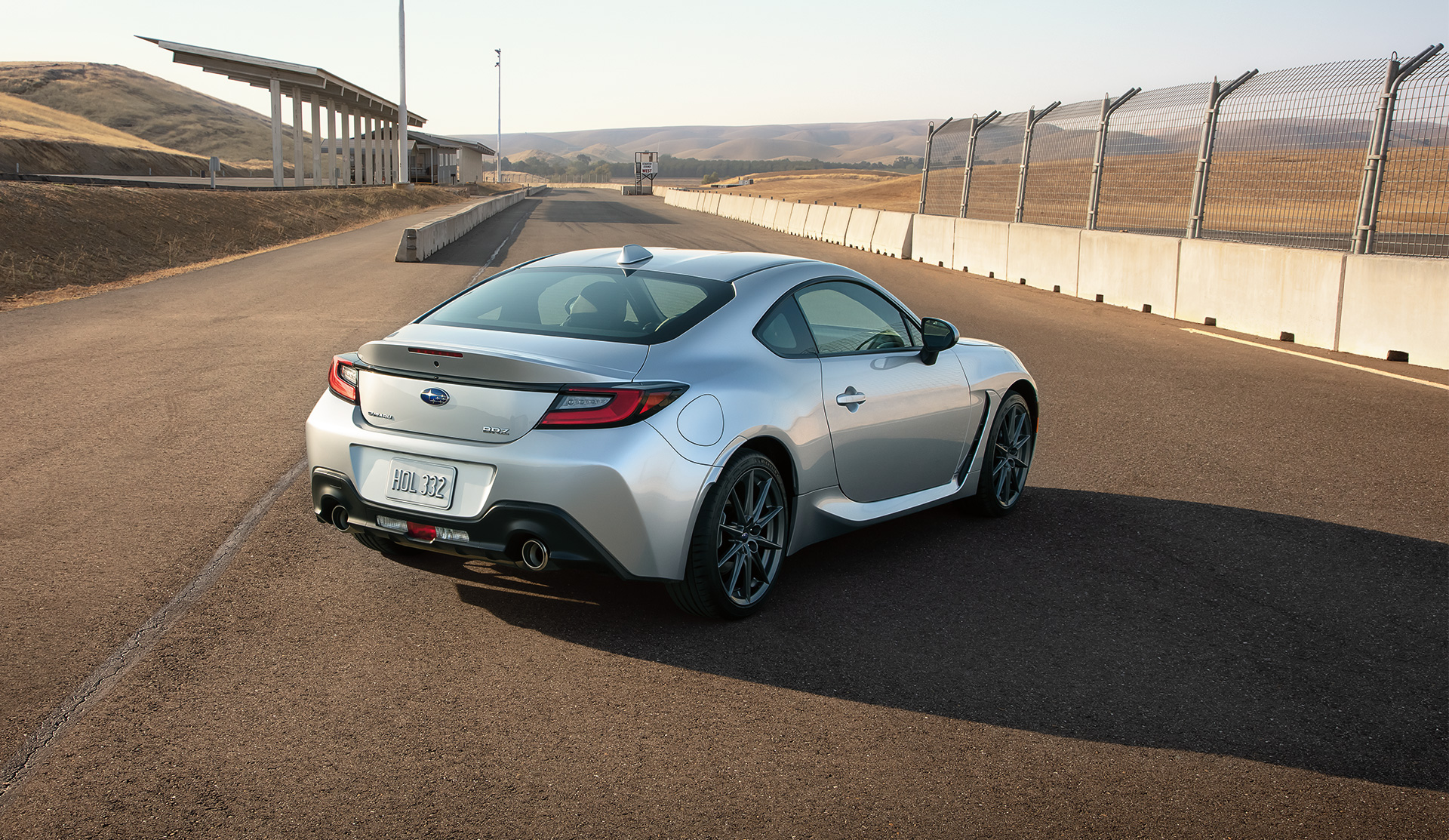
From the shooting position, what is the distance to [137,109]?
5423 inches

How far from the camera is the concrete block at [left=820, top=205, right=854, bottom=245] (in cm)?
3256

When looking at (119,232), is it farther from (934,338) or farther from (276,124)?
(276,124)

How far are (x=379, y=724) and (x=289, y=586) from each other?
1509mm

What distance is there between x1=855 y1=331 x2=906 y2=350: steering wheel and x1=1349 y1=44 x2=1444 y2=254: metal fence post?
9.23 metres

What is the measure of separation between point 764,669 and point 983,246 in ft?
64.0

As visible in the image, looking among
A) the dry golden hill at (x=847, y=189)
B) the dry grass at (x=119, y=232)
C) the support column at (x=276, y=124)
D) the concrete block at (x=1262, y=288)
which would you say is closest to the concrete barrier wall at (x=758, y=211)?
the dry golden hill at (x=847, y=189)

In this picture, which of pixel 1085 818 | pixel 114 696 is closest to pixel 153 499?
pixel 114 696

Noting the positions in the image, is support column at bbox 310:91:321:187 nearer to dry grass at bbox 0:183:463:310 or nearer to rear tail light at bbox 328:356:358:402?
dry grass at bbox 0:183:463:310

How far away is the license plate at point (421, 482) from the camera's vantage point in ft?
14.1

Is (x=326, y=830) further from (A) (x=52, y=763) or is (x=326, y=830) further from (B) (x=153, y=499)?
(B) (x=153, y=499)

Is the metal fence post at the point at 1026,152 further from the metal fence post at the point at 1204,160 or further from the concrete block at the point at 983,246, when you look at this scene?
the metal fence post at the point at 1204,160

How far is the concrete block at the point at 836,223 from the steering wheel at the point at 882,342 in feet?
87.1

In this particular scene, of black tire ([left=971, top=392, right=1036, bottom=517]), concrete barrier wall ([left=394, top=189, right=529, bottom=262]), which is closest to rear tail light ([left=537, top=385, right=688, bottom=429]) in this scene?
black tire ([left=971, top=392, right=1036, bottom=517])

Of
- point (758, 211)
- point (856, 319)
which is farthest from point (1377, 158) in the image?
point (758, 211)
